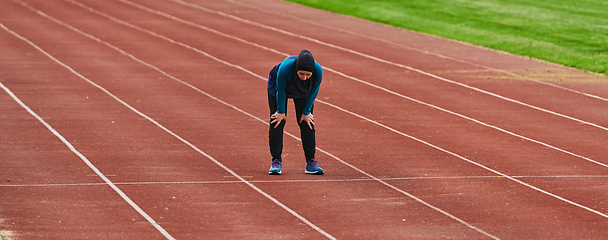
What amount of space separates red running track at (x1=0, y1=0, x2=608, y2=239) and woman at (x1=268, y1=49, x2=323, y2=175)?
1.11 ft

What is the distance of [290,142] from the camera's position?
1093cm

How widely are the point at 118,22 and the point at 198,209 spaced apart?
1809cm

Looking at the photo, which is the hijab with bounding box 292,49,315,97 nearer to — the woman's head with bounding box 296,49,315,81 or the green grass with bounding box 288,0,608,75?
the woman's head with bounding box 296,49,315,81

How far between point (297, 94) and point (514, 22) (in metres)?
18.0

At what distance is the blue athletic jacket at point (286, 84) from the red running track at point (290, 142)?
87 centimetres

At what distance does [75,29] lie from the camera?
74.9ft

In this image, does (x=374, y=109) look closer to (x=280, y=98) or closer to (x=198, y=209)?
(x=280, y=98)

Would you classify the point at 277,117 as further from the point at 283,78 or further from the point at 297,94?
the point at 283,78

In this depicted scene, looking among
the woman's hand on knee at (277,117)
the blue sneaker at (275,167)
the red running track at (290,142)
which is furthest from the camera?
the blue sneaker at (275,167)

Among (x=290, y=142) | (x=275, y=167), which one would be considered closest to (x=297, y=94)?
(x=275, y=167)

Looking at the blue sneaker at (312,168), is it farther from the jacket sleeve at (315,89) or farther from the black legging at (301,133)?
the jacket sleeve at (315,89)

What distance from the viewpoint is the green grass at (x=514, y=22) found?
2039 cm

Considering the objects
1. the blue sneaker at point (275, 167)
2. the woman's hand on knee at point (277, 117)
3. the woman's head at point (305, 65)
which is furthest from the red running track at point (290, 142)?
the woman's head at point (305, 65)

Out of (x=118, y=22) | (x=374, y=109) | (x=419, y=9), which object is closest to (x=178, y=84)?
(x=374, y=109)
